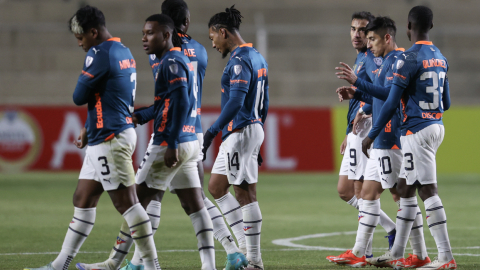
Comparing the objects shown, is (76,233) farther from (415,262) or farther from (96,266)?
(415,262)

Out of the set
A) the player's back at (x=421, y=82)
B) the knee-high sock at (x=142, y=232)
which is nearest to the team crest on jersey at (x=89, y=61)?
the knee-high sock at (x=142, y=232)

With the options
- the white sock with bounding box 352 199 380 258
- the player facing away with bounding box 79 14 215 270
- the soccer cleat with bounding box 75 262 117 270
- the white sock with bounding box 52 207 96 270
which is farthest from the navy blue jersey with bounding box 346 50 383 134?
A: the white sock with bounding box 52 207 96 270

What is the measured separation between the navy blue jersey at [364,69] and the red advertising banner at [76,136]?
9.63 meters

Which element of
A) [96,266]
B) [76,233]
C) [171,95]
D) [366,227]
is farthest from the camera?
[366,227]

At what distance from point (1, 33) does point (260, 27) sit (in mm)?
8268

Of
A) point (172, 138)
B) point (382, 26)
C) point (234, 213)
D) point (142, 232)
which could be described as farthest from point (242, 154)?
point (382, 26)

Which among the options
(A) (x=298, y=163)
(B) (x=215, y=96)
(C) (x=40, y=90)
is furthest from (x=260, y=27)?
(C) (x=40, y=90)

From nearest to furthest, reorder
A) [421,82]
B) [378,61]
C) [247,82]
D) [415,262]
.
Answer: [421,82] → [247,82] → [415,262] → [378,61]

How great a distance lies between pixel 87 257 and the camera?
666cm

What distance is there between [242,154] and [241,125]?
0.27m

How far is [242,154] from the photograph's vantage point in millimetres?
6109

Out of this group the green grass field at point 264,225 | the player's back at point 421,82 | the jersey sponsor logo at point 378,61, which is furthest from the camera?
the jersey sponsor logo at point 378,61

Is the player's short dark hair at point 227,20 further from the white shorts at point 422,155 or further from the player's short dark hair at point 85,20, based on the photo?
the white shorts at point 422,155

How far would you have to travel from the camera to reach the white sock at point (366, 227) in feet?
20.6
